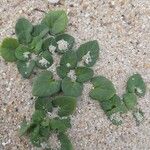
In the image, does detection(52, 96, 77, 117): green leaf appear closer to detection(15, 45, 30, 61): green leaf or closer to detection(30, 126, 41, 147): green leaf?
detection(30, 126, 41, 147): green leaf

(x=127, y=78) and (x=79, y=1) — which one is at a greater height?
(x=79, y=1)

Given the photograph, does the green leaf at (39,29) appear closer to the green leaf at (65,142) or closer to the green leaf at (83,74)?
the green leaf at (83,74)

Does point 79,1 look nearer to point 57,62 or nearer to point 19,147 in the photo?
point 57,62

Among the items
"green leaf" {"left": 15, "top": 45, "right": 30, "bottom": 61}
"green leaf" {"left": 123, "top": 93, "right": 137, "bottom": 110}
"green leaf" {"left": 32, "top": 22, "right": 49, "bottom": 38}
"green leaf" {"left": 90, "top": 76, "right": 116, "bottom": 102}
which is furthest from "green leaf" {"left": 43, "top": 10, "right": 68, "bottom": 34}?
"green leaf" {"left": 123, "top": 93, "right": 137, "bottom": 110}

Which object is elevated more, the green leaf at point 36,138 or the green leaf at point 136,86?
the green leaf at point 136,86

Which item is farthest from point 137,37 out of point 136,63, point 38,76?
point 38,76

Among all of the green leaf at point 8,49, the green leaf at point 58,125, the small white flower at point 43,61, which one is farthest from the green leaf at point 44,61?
the green leaf at point 58,125

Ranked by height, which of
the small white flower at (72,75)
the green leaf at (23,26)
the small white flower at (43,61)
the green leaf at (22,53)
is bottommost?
the small white flower at (72,75)
